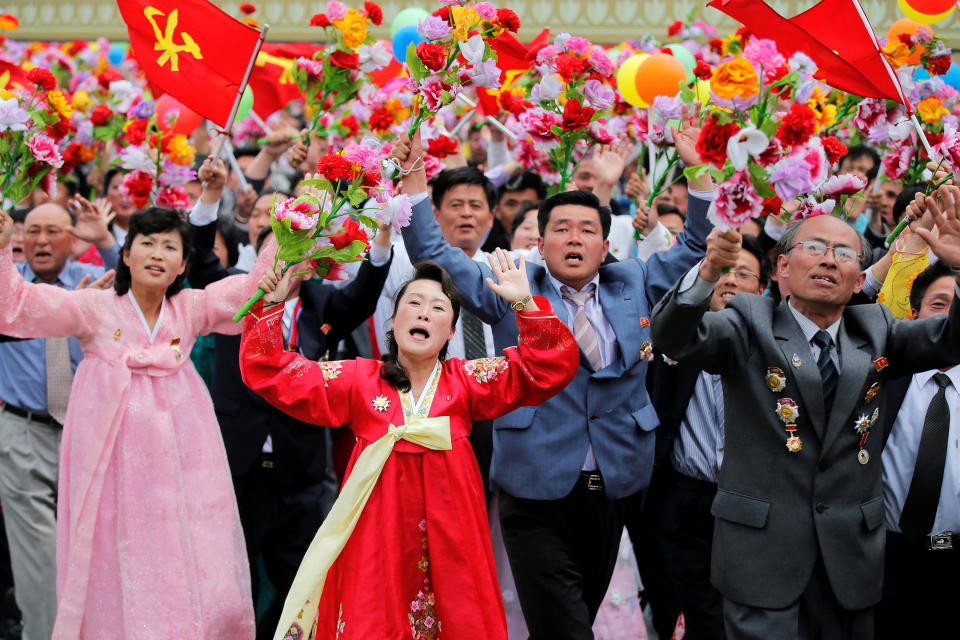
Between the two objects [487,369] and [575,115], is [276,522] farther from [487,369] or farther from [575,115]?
[575,115]

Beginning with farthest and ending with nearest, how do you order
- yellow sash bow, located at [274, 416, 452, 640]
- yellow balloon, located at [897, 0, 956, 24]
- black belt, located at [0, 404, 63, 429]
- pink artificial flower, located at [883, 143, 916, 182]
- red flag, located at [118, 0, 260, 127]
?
yellow balloon, located at [897, 0, 956, 24] → pink artificial flower, located at [883, 143, 916, 182] → black belt, located at [0, 404, 63, 429] → red flag, located at [118, 0, 260, 127] → yellow sash bow, located at [274, 416, 452, 640]

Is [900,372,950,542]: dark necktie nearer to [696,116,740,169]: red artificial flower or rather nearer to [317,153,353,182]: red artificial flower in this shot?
[696,116,740,169]: red artificial flower

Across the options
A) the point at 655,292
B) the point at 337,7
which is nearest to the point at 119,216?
the point at 337,7

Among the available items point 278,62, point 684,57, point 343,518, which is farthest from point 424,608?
point 684,57

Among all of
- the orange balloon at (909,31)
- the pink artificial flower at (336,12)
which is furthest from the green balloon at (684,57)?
the pink artificial flower at (336,12)

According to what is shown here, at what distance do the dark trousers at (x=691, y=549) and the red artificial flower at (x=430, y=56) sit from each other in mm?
2111

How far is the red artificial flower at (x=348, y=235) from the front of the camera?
3.71 meters

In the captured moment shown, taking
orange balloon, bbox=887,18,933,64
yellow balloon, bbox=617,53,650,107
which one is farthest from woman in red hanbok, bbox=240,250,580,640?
orange balloon, bbox=887,18,933,64

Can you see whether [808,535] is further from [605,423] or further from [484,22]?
[484,22]

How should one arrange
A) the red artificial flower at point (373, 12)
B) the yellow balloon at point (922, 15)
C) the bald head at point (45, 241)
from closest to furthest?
the red artificial flower at point (373, 12)
the bald head at point (45, 241)
the yellow balloon at point (922, 15)

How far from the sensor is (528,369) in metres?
3.71

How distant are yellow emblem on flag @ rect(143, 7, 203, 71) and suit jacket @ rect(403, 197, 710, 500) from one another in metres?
1.61

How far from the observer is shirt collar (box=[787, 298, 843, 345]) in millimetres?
3535

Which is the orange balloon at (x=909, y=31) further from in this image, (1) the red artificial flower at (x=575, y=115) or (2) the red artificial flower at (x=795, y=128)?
(2) the red artificial flower at (x=795, y=128)
